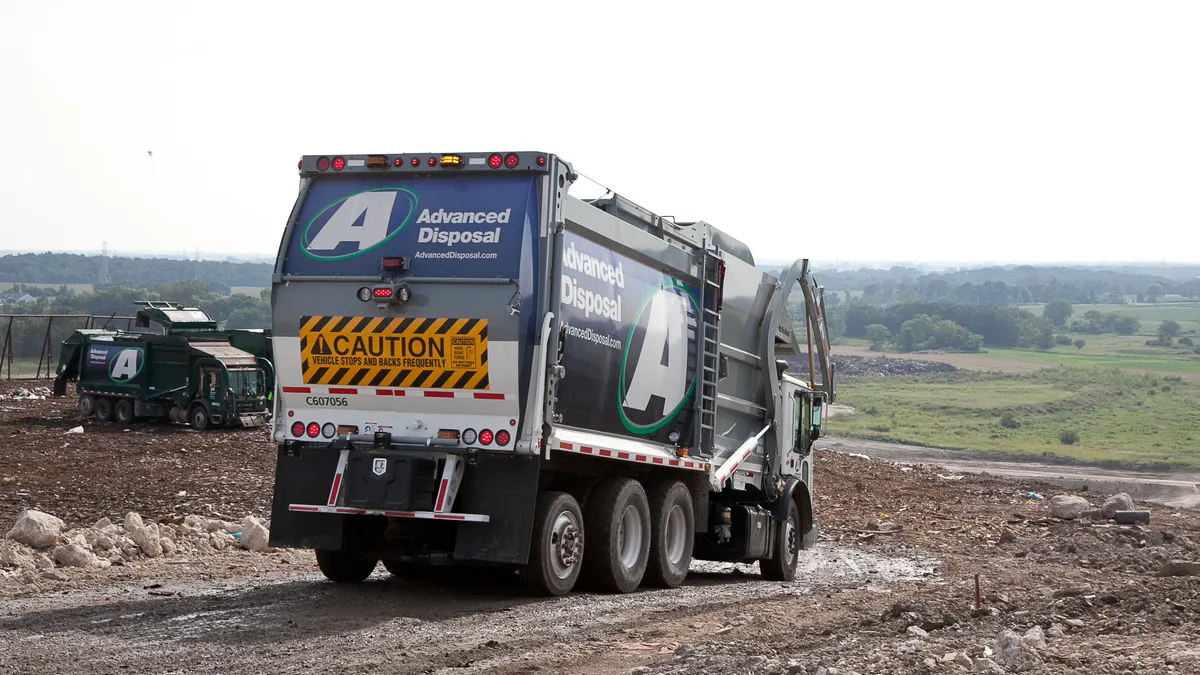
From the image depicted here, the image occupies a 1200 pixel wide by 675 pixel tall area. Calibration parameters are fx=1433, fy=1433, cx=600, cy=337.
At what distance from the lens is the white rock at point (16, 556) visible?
1346 centimetres

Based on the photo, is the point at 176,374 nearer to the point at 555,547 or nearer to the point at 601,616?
the point at 555,547

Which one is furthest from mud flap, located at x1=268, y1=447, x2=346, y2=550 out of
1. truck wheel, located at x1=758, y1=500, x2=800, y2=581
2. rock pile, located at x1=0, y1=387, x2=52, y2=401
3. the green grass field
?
the green grass field

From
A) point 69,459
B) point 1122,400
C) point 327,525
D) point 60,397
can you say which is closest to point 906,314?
point 1122,400

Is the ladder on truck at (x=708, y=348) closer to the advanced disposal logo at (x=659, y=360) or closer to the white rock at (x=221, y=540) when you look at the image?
the advanced disposal logo at (x=659, y=360)

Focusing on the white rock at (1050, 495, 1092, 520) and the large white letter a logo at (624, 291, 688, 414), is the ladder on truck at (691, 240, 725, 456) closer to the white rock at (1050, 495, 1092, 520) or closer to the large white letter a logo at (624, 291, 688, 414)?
the large white letter a logo at (624, 291, 688, 414)

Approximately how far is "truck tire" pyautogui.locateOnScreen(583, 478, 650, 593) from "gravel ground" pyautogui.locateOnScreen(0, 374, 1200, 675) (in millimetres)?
216

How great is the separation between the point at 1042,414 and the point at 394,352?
75.8 metres

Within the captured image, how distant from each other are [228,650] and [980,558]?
13610 mm

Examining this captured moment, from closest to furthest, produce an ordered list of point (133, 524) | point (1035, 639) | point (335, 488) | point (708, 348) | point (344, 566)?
point (1035, 639) → point (335, 488) → point (344, 566) → point (708, 348) → point (133, 524)

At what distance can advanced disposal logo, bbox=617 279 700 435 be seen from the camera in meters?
13.3

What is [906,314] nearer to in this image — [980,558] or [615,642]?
[980,558]

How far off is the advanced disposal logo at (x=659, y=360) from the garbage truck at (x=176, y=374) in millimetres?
19982

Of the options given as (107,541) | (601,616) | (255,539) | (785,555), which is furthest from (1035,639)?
(107,541)

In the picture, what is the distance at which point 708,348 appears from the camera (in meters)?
14.9
